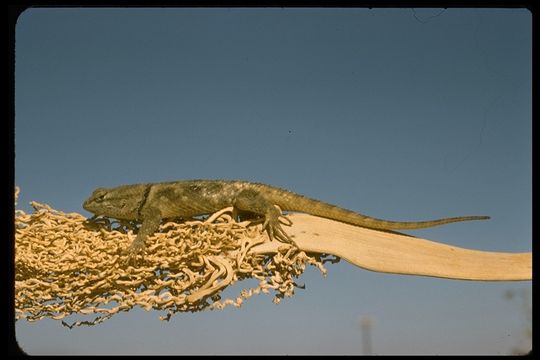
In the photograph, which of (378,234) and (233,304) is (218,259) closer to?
(233,304)

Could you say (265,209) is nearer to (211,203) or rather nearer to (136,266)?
(211,203)

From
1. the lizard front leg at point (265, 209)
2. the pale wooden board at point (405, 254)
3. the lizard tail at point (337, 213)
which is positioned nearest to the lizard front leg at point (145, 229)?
the lizard front leg at point (265, 209)

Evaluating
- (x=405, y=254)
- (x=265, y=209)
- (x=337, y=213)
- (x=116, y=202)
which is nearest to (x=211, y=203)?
(x=265, y=209)

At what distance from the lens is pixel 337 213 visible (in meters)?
4.06

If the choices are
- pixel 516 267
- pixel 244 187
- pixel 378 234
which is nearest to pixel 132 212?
pixel 244 187

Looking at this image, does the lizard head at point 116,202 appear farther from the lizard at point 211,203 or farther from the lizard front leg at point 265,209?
the lizard front leg at point 265,209

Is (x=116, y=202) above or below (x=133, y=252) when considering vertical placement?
above

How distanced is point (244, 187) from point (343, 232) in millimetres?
765

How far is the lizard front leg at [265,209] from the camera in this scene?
3865mm

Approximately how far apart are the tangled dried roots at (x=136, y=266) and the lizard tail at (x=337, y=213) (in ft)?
1.03

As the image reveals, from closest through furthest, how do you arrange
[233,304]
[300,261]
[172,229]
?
[233,304]
[300,261]
[172,229]

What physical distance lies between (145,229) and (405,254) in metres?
1.72

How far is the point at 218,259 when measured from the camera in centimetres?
372

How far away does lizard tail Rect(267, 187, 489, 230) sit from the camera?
3.93 metres
